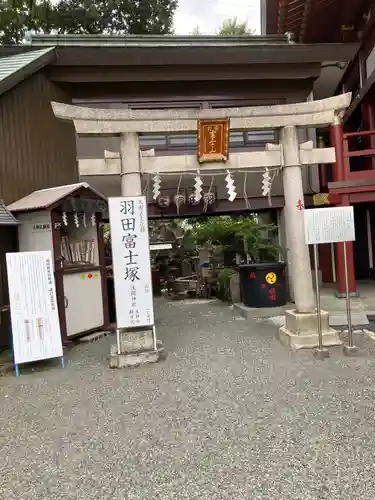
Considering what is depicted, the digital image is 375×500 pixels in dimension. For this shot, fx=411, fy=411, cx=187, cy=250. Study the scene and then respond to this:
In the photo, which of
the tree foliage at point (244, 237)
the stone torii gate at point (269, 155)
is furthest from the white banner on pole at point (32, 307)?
the tree foliage at point (244, 237)

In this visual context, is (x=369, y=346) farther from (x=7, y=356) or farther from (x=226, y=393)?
(x=7, y=356)

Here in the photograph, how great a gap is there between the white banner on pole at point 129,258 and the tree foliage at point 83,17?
54.0 ft

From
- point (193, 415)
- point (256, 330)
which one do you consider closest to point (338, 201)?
point (256, 330)

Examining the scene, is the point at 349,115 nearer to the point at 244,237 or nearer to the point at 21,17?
the point at 244,237

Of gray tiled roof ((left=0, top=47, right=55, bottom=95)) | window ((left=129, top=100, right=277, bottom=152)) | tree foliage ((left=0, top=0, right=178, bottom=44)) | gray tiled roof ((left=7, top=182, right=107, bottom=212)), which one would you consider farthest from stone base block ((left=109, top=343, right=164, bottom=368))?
tree foliage ((left=0, top=0, right=178, bottom=44))

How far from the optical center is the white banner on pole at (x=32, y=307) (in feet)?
19.7

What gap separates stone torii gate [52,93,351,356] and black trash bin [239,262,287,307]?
7.81 feet

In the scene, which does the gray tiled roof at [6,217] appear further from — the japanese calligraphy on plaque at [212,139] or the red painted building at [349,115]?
the red painted building at [349,115]

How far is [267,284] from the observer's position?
931 cm

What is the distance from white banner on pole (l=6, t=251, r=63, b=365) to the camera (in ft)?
19.7

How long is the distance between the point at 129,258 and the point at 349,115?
993 cm

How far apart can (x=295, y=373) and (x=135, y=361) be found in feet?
7.51

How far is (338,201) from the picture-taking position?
9.05 m

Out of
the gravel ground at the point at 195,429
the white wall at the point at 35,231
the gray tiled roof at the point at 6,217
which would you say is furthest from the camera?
the white wall at the point at 35,231
